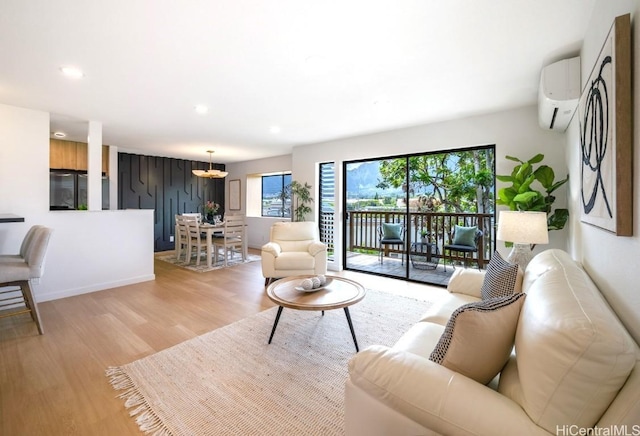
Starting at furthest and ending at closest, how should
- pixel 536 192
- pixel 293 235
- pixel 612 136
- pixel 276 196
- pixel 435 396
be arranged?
1. pixel 276 196
2. pixel 293 235
3. pixel 536 192
4. pixel 612 136
5. pixel 435 396

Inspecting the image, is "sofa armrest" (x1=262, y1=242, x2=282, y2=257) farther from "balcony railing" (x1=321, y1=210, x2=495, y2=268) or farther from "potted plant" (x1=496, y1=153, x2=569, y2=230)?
"potted plant" (x1=496, y1=153, x2=569, y2=230)

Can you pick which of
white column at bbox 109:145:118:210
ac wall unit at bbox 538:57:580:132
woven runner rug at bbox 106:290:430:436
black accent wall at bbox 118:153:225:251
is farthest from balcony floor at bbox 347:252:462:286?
white column at bbox 109:145:118:210

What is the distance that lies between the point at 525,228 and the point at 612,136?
1379 mm

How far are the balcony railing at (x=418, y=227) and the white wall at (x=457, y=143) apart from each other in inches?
35.9

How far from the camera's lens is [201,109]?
344 cm

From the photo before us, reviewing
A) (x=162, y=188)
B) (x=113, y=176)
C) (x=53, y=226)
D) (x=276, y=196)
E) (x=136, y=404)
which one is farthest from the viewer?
(x=276, y=196)

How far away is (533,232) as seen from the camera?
2355mm

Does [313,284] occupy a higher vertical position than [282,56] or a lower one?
lower

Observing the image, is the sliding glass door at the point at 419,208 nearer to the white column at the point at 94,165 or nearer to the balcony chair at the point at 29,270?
the white column at the point at 94,165

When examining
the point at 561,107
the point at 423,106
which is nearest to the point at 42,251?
the point at 423,106

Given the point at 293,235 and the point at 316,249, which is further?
the point at 293,235

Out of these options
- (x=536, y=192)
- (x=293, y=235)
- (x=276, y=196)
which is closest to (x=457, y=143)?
(x=536, y=192)

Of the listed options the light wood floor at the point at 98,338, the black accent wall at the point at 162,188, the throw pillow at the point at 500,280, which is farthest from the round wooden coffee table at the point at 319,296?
the black accent wall at the point at 162,188

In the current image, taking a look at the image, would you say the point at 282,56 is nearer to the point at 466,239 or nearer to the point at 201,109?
the point at 201,109
